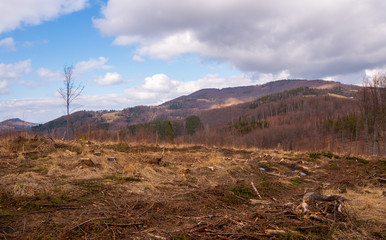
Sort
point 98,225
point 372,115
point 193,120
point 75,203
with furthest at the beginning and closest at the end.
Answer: point 193,120 → point 372,115 → point 75,203 → point 98,225

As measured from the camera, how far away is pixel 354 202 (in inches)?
241

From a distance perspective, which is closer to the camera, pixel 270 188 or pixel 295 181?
pixel 270 188

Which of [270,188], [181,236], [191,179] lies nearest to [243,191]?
[270,188]

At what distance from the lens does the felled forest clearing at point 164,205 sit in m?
3.98

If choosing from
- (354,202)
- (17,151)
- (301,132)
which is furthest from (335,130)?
(17,151)

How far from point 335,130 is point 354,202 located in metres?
66.3

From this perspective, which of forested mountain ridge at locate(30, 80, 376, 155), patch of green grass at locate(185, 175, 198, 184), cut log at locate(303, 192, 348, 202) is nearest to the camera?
cut log at locate(303, 192, 348, 202)

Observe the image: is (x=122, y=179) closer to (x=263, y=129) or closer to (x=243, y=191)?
(x=243, y=191)

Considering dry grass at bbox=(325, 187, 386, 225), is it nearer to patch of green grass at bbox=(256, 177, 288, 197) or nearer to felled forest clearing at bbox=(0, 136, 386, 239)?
felled forest clearing at bbox=(0, 136, 386, 239)

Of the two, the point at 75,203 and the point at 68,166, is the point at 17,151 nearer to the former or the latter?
the point at 68,166

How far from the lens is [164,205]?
18.0 ft

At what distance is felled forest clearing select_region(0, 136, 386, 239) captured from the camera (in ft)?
13.0

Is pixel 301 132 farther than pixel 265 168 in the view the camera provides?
Yes

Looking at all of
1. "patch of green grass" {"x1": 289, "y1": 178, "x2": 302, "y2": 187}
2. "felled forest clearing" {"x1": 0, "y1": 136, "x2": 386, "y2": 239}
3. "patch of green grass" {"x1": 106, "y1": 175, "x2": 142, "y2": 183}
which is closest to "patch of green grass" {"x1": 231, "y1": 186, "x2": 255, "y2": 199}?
"felled forest clearing" {"x1": 0, "y1": 136, "x2": 386, "y2": 239}
